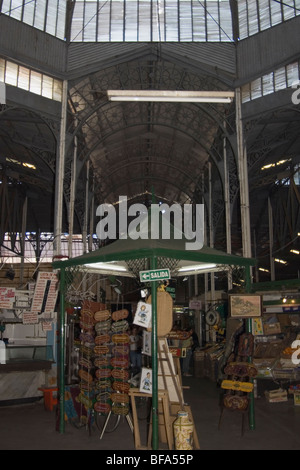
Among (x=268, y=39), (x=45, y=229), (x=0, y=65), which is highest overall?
(x=268, y=39)

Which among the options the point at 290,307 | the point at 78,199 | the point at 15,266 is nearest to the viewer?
the point at 290,307

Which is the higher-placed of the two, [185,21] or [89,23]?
[185,21]

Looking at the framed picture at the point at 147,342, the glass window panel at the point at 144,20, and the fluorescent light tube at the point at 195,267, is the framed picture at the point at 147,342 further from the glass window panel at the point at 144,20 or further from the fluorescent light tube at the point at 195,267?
the glass window panel at the point at 144,20

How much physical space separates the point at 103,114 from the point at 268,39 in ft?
34.6

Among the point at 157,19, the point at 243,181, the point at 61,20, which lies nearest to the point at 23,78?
the point at 61,20

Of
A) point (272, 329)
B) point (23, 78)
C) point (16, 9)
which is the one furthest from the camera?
point (16, 9)

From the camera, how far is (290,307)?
12.7m

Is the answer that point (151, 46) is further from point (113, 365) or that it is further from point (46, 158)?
point (113, 365)

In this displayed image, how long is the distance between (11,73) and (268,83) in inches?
402

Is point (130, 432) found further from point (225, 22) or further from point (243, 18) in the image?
point (225, 22)

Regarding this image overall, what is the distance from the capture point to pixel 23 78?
16984 millimetres

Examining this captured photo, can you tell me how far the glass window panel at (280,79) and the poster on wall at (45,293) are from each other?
37.6 feet

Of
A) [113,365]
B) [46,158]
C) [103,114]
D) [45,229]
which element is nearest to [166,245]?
[113,365]

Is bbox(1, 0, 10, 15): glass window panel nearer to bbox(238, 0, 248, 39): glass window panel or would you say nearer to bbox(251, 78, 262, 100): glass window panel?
bbox(238, 0, 248, 39): glass window panel
